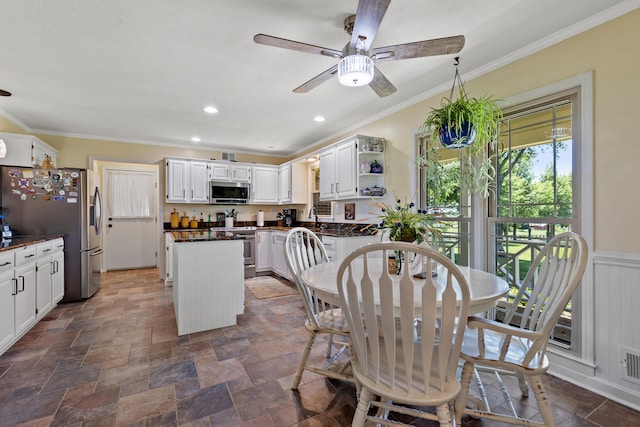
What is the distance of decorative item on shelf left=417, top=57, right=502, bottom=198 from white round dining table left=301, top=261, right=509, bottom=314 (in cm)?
92

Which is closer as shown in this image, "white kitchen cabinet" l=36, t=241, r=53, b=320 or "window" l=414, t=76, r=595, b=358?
Answer: "window" l=414, t=76, r=595, b=358

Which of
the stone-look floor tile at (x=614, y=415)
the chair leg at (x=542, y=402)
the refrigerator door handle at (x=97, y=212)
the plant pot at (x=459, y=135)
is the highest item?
the plant pot at (x=459, y=135)

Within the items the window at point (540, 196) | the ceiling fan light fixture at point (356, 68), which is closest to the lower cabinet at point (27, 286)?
the ceiling fan light fixture at point (356, 68)

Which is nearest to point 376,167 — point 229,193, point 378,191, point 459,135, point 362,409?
point 378,191

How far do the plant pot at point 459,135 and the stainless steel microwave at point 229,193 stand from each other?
4367 millimetres

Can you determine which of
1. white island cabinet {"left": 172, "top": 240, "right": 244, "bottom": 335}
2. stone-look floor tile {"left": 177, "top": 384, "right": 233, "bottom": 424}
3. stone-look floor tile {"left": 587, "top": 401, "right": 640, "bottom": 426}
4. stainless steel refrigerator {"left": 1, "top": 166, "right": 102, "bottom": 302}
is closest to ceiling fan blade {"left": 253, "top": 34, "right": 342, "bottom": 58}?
white island cabinet {"left": 172, "top": 240, "right": 244, "bottom": 335}

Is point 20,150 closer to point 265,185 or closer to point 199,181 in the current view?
point 199,181

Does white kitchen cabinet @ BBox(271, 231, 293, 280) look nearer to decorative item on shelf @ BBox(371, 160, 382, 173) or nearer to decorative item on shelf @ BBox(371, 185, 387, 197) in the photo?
decorative item on shelf @ BBox(371, 185, 387, 197)

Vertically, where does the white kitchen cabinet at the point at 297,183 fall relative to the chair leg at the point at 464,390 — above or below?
above

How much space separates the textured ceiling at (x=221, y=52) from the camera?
1.87 m

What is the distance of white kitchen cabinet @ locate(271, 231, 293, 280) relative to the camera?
16.5ft

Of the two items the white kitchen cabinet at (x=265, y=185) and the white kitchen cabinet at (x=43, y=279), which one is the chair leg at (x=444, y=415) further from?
the white kitchen cabinet at (x=265, y=185)

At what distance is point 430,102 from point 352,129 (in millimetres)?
1477

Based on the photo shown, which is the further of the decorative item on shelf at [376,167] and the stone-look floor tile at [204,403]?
the decorative item on shelf at [376,167]
